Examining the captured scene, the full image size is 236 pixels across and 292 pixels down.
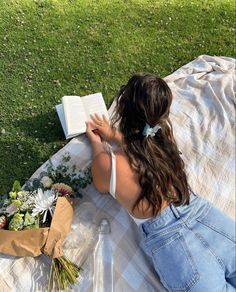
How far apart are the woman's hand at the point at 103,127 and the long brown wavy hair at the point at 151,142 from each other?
0.87 m

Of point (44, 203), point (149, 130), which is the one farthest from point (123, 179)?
point (44, 203)

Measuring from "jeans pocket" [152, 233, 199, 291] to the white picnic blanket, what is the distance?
26 centimetres

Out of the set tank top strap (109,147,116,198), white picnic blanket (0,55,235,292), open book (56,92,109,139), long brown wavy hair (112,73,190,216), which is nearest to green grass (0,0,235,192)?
open book (56,92,109,139)

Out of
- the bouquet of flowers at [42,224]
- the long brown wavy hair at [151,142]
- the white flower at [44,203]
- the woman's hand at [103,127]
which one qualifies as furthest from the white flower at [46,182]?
the long brown wavy hair at [151,142]

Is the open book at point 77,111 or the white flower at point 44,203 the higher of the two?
the open book at point 77,111

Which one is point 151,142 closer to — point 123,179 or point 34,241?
point 123,179

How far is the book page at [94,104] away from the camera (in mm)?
4469

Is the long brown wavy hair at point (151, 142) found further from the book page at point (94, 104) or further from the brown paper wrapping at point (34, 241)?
the book page at point (94, 104)

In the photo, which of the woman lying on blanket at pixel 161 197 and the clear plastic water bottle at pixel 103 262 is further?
the clear plastic water bottle at pixel 103 262

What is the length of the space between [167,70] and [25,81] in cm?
179

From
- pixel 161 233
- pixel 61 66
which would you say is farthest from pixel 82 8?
pixel 161 233

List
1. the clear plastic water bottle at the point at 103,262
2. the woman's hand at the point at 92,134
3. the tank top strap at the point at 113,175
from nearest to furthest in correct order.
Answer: the tank top strap at the point at 113,175
the clear plastic water bottle at the point at 103,262
the woman's hand at the point at 92,134

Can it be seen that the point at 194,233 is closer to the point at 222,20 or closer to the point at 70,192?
the point at 70,192

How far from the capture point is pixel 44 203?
3592 mm
